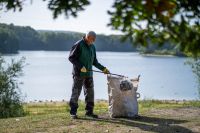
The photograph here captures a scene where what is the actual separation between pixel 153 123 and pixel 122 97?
1.07 meters

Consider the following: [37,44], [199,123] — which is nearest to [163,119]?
[199,123]

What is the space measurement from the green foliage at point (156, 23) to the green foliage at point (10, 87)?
1429cm

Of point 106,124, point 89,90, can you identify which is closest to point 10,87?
point 89,90

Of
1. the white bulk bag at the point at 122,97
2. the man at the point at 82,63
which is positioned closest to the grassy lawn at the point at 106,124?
the white bulk bag at the point at 122,97

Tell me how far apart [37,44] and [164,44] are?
165m

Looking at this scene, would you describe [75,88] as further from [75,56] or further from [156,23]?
[156,23]

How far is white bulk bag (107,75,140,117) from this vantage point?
39.2 ft

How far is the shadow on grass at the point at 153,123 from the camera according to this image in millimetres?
10647

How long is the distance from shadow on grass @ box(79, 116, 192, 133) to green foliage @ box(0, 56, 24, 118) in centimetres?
741

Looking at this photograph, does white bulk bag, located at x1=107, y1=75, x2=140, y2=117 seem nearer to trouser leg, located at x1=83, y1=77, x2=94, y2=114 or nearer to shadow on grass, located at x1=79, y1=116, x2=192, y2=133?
shadow on grass, located at x1=79, y1=116, x2=192, y2=133

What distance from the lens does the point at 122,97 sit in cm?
1202

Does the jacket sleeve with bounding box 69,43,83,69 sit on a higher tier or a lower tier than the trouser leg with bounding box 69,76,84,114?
higher

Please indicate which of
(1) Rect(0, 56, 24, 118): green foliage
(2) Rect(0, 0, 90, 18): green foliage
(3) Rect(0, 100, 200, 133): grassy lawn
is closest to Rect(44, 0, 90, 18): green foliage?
(2) Rect(0, 0, 90, 18): green foliage

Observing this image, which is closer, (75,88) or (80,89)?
(75,88)
